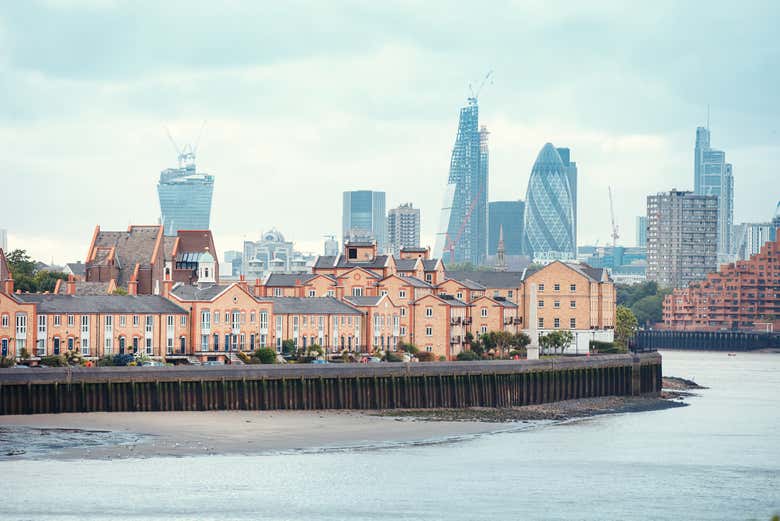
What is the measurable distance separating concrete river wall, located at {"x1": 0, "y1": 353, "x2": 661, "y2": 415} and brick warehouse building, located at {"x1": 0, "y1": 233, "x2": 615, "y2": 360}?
57.0 ft

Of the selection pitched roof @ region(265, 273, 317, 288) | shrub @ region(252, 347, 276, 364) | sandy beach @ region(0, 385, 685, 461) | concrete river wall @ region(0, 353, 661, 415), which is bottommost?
sandy beach @ region(0, 385, 685, 461)

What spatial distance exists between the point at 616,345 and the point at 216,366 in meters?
76.3

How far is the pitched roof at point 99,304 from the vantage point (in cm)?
12875

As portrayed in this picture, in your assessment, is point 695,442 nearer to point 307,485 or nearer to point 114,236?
point 307,485

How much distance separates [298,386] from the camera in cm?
12031

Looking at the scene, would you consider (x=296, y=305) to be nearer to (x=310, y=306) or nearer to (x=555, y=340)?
(x=310, y=306)

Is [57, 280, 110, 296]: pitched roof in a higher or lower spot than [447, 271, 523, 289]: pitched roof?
lower

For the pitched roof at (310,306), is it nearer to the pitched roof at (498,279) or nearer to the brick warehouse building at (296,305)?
the brick warehouse building at (296,305)

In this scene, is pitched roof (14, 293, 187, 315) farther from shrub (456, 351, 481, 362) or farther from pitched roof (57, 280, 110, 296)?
shrub (456, 351, 481, 362)

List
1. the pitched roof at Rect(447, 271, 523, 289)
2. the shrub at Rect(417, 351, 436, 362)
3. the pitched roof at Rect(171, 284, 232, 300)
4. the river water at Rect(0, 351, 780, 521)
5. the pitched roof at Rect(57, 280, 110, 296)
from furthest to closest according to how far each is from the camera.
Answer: the pitched roof at Rect(447, 271, 523, 289), the shrub at Rect(417, 351, 436, 362), the pitched roof at Rect(57, 280, 110, 296), the pitched roof at Rect(171, 284, 232, 300), the river water at Rect(0, 351, 780, 521)

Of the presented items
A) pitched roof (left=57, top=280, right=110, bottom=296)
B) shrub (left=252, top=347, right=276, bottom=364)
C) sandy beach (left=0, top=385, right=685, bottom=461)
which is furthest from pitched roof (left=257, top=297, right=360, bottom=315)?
sandy beach (left=0, top=385, right=685, bottom=461)

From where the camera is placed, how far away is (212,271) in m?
183

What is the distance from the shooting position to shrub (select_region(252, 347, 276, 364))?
442ft

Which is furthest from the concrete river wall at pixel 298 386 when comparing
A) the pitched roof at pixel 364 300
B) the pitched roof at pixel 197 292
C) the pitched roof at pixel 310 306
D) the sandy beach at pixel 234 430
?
the pitched roof at pixel 310 306
